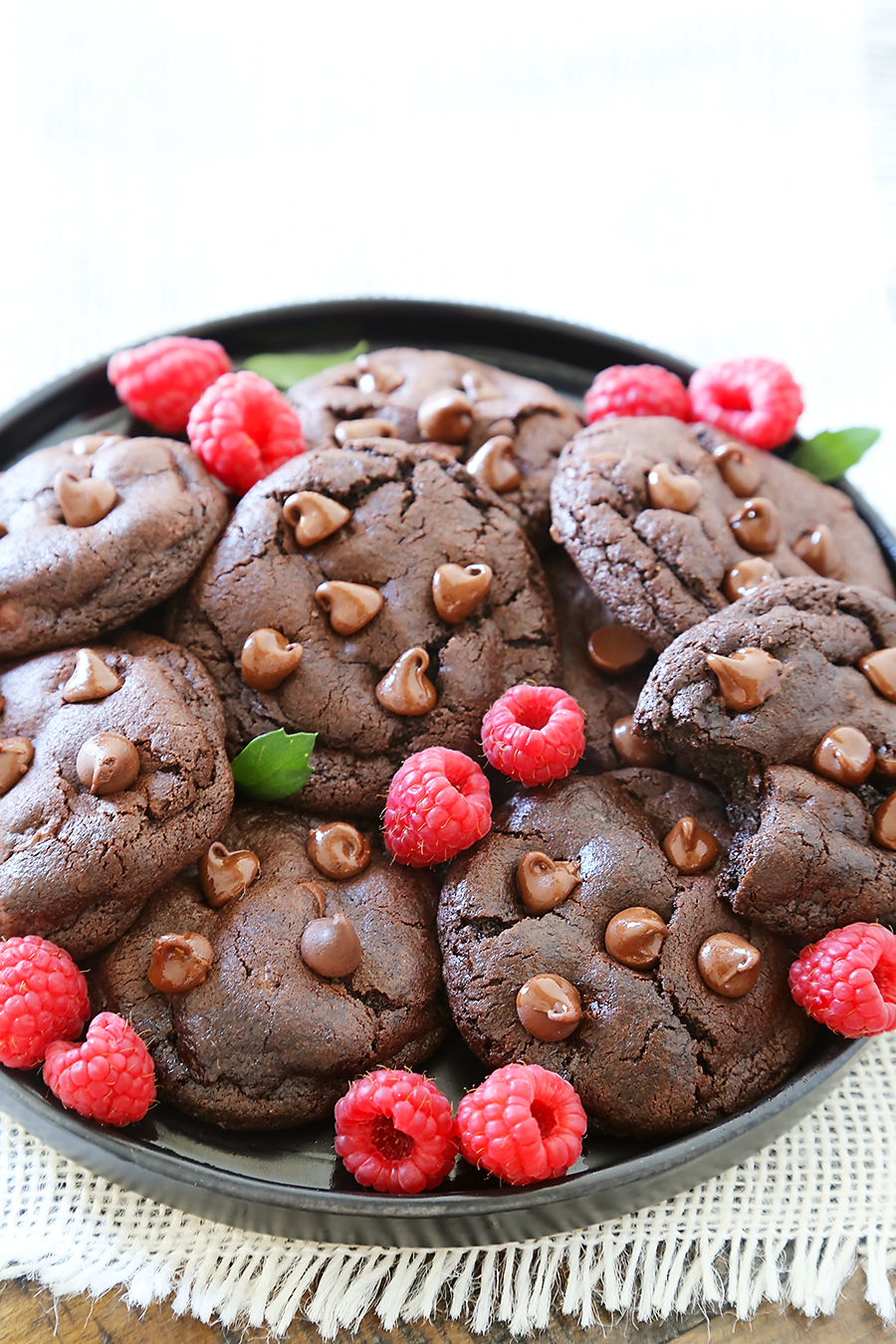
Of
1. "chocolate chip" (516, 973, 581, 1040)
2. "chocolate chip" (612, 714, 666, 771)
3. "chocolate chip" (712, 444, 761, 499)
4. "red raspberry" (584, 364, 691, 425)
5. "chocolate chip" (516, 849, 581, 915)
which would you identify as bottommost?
"chocolate chip" (516, 973, 581, 1040)

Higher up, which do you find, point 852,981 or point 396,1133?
point 852,981

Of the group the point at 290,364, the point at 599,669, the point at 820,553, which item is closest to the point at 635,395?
the point at 820,553

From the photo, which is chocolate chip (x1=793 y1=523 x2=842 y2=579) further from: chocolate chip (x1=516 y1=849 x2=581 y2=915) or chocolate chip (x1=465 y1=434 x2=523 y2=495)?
chocolate chip (x1=516 y1=849 x2=581 y2=915)

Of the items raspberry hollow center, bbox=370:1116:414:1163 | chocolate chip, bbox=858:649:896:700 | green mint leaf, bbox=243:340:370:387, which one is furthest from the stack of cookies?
green mint leaf, bbox=243:340:370:387

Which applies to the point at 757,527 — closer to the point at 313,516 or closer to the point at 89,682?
the point at 313,516

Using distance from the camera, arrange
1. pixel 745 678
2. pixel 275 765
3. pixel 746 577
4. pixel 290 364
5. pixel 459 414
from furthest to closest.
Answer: pixel 290 364
pixel 459 414
pixel 746 577
pixel 275 765
pixel 745 678

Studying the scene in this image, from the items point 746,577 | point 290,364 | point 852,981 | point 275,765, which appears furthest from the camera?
point 290,364

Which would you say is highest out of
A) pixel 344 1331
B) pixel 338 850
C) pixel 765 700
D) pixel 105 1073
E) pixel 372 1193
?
pixel 765 700
